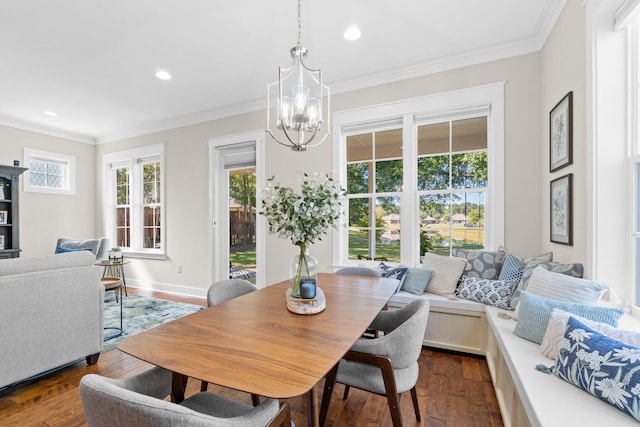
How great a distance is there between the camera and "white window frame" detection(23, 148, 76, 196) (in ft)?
16.0

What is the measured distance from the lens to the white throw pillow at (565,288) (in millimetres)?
1634

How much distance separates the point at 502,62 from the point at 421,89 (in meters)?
0.77

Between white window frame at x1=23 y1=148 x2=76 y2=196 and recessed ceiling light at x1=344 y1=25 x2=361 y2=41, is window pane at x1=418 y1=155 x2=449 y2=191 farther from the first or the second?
white window frame at x1=23 y1=148 x2=76 y2=196

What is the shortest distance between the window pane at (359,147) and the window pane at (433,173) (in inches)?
24.5

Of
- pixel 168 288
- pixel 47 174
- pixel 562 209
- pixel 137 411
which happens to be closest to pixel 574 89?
pixel 562 209

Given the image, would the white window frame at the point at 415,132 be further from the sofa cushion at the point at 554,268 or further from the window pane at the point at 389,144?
the sofa cushion at the point at 554,268

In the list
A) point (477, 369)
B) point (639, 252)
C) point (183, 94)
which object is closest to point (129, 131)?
point (183, 94)

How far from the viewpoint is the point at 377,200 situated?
3.53m

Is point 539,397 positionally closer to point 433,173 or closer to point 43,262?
point 433,173

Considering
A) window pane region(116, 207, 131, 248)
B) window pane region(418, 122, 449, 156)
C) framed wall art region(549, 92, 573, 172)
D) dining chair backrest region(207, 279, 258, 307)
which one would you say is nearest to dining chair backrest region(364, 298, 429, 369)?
dining chair backrest region(207, 279, 258, 307)

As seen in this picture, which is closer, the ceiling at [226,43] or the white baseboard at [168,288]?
the ceiling at [226,43]

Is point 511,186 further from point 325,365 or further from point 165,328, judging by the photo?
point 165,328

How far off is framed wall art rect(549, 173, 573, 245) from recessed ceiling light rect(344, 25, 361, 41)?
207 centimetres

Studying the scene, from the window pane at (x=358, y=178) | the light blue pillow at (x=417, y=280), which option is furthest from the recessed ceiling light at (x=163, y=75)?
the light blue pillow at (x=417, y=280)
